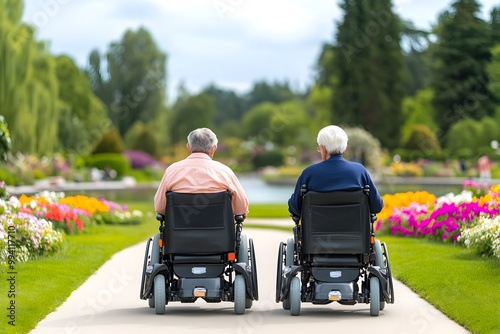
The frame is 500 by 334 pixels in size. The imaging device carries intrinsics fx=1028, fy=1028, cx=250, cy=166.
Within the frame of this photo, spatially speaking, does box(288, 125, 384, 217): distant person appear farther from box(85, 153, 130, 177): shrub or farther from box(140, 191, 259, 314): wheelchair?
box(85, 153, 130, 177): shrub

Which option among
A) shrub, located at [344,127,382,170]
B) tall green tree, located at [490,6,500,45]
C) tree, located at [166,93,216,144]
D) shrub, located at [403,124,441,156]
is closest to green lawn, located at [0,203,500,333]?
shrub, located at [344,127,382,170]

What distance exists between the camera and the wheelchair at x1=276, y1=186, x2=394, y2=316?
721 centimetres

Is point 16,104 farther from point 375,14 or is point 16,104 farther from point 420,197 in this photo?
point 375,14

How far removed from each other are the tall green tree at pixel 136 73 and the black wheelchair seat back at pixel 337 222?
53.1 metres

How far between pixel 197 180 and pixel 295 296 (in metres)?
1.08

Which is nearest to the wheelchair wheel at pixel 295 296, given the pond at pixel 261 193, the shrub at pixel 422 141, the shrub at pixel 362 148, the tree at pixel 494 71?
the pond at pixel 261 193

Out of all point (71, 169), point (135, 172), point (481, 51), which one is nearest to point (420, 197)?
point (71, 169)

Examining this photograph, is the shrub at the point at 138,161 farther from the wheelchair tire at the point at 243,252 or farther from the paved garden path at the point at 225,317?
the wheelchair tire at the point at 243,252

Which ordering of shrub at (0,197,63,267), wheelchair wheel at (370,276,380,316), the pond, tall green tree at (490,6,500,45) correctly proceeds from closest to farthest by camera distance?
1. wheelchair wheel at (370,276,380,316)
2. shrub at (0,197,63,267)
3. the pond
4. tall green tree at (490,6,500,45)

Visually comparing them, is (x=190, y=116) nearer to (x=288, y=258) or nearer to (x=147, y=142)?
(x=147, y=142)

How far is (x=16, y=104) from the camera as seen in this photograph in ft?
101

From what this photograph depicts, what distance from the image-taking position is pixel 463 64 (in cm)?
5522

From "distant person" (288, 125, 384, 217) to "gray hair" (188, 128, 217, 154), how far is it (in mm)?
712

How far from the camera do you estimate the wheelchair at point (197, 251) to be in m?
7.28
